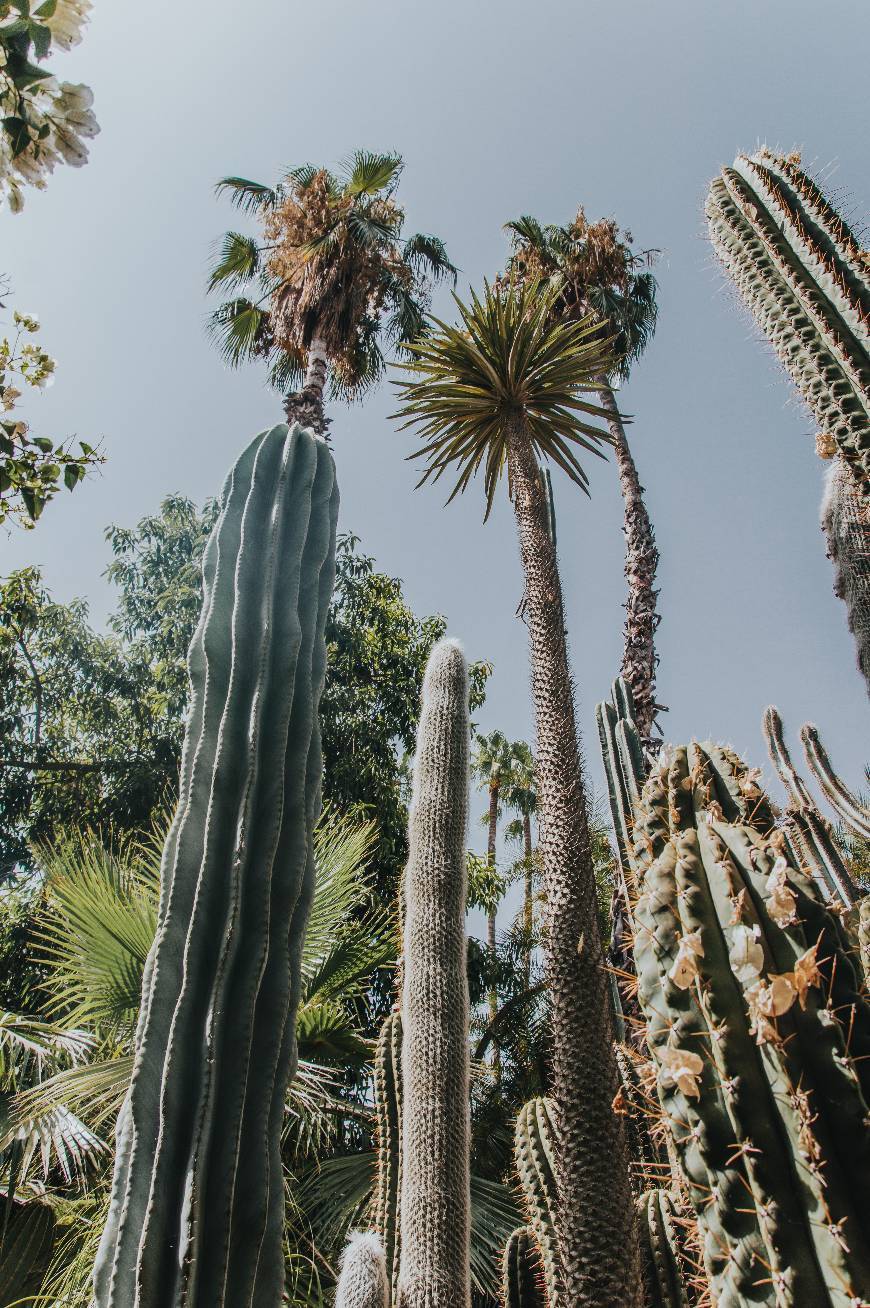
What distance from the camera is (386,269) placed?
30.2 ft

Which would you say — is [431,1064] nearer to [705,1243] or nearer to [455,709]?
[455,709]

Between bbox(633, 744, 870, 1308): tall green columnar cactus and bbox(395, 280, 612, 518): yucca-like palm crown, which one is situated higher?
bbox(395, 280, 612, 518): yucca-like palm crown

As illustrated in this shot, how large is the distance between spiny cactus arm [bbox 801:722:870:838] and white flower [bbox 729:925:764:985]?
5.06 meters

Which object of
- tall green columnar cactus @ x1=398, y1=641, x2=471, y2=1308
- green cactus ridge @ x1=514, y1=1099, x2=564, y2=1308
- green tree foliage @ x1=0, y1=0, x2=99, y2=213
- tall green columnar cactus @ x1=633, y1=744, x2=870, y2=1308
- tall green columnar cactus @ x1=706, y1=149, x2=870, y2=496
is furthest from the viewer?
green cactus ridge @ x1=514, y1=1099, x2=564, y2=1308

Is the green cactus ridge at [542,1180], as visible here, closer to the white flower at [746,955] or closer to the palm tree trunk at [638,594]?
the white flower at [746,955]

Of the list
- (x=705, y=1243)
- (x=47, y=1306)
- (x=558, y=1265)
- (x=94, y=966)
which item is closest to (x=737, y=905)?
(x=705, y=1243)

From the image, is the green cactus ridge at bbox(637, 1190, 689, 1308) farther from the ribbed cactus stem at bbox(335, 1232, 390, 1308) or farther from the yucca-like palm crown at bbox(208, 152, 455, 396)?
the yucca-like palm crown at bbox(208, 152, 455, 396)

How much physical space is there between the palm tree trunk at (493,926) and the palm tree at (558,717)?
10.7 feet

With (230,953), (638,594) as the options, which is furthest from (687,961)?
(638,594)

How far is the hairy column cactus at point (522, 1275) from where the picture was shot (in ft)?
11.6

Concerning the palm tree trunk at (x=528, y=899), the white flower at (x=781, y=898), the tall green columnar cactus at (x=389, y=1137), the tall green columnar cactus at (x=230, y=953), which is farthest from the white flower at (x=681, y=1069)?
the palm tree trunk at (x=528, y=899)

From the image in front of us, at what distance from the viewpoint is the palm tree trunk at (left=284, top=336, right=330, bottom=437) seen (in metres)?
7.22

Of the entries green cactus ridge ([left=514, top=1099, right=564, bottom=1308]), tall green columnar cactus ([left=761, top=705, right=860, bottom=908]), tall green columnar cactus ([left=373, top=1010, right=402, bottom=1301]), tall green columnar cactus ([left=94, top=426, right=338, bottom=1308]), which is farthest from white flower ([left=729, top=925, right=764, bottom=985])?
tall green columnar cactus ([left=761, top=705, right=860, bottom=908])

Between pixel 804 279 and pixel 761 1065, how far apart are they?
2.99m
